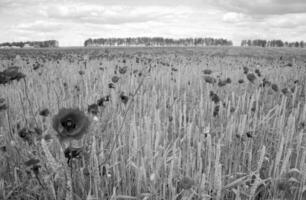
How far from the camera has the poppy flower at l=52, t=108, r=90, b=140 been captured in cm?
96

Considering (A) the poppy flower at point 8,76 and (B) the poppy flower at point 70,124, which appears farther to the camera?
(A) the poppy flower at point 8,76

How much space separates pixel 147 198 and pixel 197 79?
3.96 meters

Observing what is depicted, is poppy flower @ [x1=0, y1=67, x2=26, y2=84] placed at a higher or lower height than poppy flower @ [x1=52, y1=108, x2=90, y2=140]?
higher

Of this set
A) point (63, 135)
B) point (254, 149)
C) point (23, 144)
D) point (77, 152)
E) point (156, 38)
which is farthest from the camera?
point (156, 38)

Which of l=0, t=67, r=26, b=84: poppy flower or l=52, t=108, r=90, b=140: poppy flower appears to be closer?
l=52, t=108, r=90, b=140: poppy flower

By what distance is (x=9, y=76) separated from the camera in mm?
1611

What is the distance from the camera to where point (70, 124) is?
1.00 meters

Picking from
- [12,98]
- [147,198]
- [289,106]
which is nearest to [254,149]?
[147,198]

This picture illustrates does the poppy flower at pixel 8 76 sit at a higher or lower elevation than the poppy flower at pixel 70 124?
higher

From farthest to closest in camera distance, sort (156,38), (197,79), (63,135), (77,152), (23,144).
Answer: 1. (156,38)
2. (197,79)
3. (23,144)
4. (77,152)
5. (63,135)

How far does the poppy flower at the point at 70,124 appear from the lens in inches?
37.7

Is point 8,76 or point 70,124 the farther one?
point 8,76

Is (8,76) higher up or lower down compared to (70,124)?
higher up

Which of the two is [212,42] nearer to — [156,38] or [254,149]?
[156,38]
